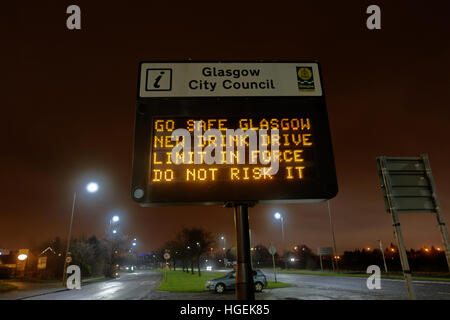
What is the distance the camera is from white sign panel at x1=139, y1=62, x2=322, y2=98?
14.4 feet

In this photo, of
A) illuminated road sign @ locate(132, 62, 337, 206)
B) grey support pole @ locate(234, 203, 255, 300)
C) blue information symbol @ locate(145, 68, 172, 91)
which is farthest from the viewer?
blue information symbol @ locate(145, 68, 172, 91)

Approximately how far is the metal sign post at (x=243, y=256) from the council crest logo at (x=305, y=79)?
83.2 inches

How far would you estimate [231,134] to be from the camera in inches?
170

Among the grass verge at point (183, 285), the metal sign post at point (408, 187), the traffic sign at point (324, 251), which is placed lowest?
the grass verge at point (183, 285)

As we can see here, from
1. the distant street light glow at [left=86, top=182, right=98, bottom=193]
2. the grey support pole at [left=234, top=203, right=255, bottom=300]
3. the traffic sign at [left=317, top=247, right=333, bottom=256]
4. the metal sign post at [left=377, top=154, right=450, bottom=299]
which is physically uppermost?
the distant street light glow at [left=86, top=182, right=98, bottom=193]

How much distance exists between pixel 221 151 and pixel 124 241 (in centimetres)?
5165

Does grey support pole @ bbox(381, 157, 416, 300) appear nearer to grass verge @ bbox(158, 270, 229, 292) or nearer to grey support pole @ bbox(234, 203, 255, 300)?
grey support pole @ bbox(234, 203, 255, 300)

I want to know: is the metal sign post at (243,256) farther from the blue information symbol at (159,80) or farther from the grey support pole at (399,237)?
the blue information symbol at (159,80)

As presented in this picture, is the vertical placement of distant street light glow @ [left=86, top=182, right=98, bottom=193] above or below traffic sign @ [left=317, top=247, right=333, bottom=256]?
above

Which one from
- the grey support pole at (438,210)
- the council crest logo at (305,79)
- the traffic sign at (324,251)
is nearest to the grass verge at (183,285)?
the grey support pole at (438,210)

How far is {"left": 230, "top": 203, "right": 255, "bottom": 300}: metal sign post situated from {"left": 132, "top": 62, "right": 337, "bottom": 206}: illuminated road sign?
0.84 feet

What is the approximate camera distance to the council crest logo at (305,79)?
4.58 meters

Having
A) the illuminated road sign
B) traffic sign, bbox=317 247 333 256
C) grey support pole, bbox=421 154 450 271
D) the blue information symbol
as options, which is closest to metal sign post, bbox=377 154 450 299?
grey support pole, bbox=421 154 450 271

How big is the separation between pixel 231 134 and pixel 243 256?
1.80 m
